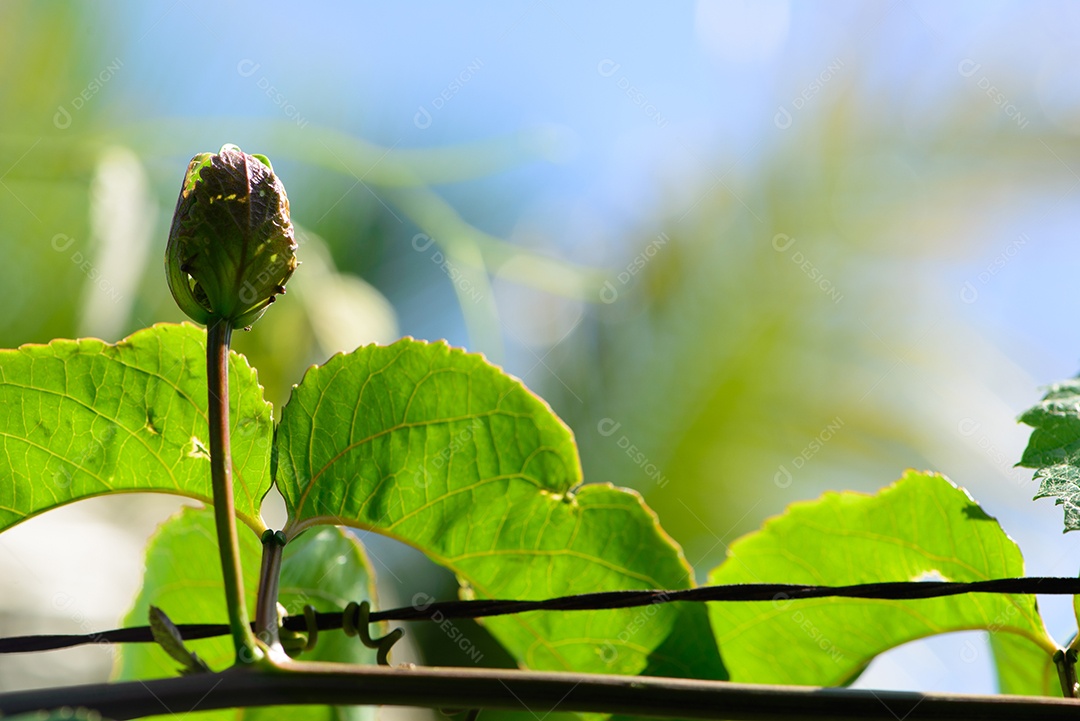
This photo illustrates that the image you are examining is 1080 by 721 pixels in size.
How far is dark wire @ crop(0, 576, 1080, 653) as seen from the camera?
48cm

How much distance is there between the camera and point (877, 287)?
267 cm

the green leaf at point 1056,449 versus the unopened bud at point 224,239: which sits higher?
the green leaf at point 1056,449

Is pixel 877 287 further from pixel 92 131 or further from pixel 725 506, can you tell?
pixel 92 131

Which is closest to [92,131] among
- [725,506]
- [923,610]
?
[725,506]

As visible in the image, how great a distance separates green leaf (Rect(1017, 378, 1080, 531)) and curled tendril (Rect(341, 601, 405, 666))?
1.31 ft

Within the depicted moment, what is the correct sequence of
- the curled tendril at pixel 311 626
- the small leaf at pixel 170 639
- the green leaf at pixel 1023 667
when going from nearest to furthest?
1. the small leaf at pixel 170 639
2. the curled tendril at pixel 311 626
3. the green leaf at pixel 1023 667

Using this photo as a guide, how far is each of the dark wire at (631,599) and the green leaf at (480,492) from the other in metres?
0.05

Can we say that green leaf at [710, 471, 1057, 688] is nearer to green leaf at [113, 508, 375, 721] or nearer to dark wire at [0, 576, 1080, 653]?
dark wire at [0, 576, 1080, 653]

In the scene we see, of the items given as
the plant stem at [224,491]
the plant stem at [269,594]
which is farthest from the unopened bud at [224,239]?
the plant stem at [269,594]

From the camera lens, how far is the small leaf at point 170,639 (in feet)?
1.26

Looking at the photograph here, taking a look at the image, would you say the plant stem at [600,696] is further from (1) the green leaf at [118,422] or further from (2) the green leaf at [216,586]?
(2) the green leaf at [216,586]

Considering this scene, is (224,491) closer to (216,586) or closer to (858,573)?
(216,586)

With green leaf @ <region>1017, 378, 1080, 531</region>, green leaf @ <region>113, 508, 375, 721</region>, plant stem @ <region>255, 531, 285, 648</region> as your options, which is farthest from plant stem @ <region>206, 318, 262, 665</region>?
green leaf @ <region>1017, 378, 1080, 531</region>

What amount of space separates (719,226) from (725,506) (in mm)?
879
